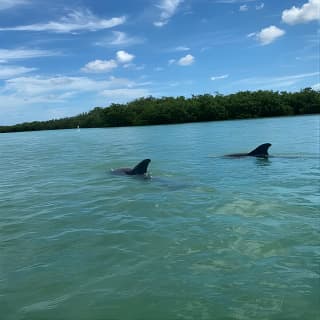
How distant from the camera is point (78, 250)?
7.45 m

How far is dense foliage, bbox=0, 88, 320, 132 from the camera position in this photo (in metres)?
99.6

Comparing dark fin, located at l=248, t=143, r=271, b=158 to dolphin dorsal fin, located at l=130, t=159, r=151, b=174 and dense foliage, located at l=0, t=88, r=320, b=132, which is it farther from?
dense foliage, located at l=0, t=88, r=320, b=132

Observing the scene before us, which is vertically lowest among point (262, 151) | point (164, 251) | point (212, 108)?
point (164, 251)

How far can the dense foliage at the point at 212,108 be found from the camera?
99625 mm

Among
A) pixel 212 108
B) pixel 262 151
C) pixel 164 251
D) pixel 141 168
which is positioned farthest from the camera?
pixel 212 108

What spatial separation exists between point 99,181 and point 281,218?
778 centimetres

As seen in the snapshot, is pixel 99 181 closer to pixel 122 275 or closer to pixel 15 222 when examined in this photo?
pixel 15 222

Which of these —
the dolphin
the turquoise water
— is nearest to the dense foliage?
the dolphin

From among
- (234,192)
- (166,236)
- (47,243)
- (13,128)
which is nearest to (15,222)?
(47,243)

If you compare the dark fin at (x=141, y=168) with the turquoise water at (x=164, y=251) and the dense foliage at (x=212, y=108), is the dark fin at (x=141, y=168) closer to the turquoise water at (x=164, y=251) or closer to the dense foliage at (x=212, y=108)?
the turquoise water at (x=164, y=251)

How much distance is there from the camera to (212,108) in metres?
106

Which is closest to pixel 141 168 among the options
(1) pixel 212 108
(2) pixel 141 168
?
(2) pixel 141 168

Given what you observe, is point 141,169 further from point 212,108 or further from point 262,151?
point 212,108

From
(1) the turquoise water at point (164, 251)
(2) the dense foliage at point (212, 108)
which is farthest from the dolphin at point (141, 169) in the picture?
(2) the dense foliage at point (212, 108)
